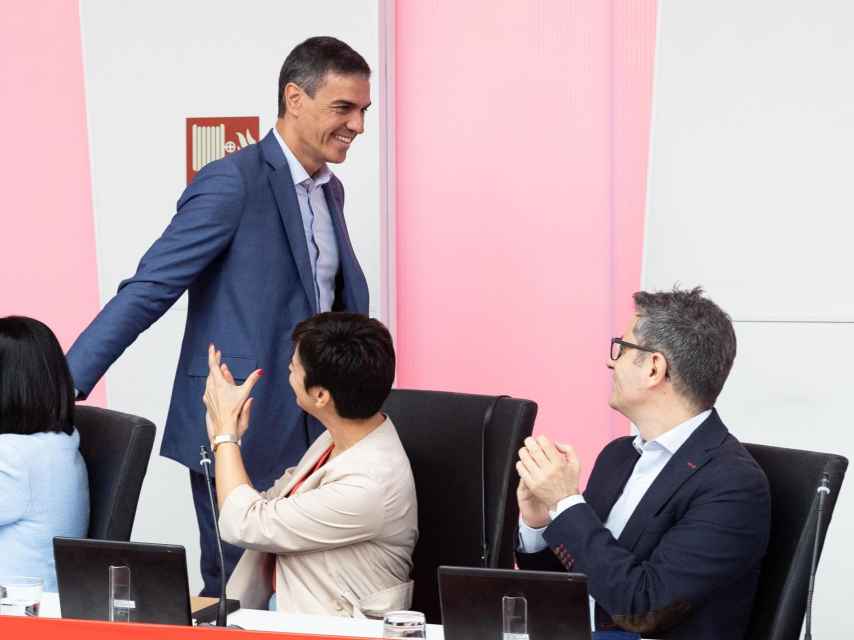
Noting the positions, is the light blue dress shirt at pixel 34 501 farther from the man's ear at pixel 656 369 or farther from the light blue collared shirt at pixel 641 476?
the man's ear at pixel 656 369

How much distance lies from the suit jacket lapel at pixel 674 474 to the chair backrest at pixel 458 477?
318mm

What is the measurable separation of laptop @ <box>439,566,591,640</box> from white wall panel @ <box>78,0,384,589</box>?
95.3 inches

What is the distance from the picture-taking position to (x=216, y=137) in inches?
160

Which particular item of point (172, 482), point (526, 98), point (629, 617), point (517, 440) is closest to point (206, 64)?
point (526, 98)

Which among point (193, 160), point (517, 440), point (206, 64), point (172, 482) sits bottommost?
point (172, 482)

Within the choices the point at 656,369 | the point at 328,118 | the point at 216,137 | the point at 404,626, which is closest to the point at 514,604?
the point at 404,626

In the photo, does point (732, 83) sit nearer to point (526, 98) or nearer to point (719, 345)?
point (526, 98)

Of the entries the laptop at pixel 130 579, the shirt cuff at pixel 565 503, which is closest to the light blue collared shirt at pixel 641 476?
the shirt cuff at pixel 565 503

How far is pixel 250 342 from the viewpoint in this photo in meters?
2.75

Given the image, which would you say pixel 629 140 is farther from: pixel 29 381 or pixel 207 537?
pixel 29 381

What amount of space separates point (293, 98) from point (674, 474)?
4.33ft

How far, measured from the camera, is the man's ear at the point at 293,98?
2.84 m

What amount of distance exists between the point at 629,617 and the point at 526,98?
7.26ft

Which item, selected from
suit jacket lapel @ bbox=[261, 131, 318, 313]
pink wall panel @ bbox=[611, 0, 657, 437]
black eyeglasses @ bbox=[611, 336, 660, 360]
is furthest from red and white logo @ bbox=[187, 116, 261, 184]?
black eyeglasses @ bbox=[611, 336, 660, 360]
